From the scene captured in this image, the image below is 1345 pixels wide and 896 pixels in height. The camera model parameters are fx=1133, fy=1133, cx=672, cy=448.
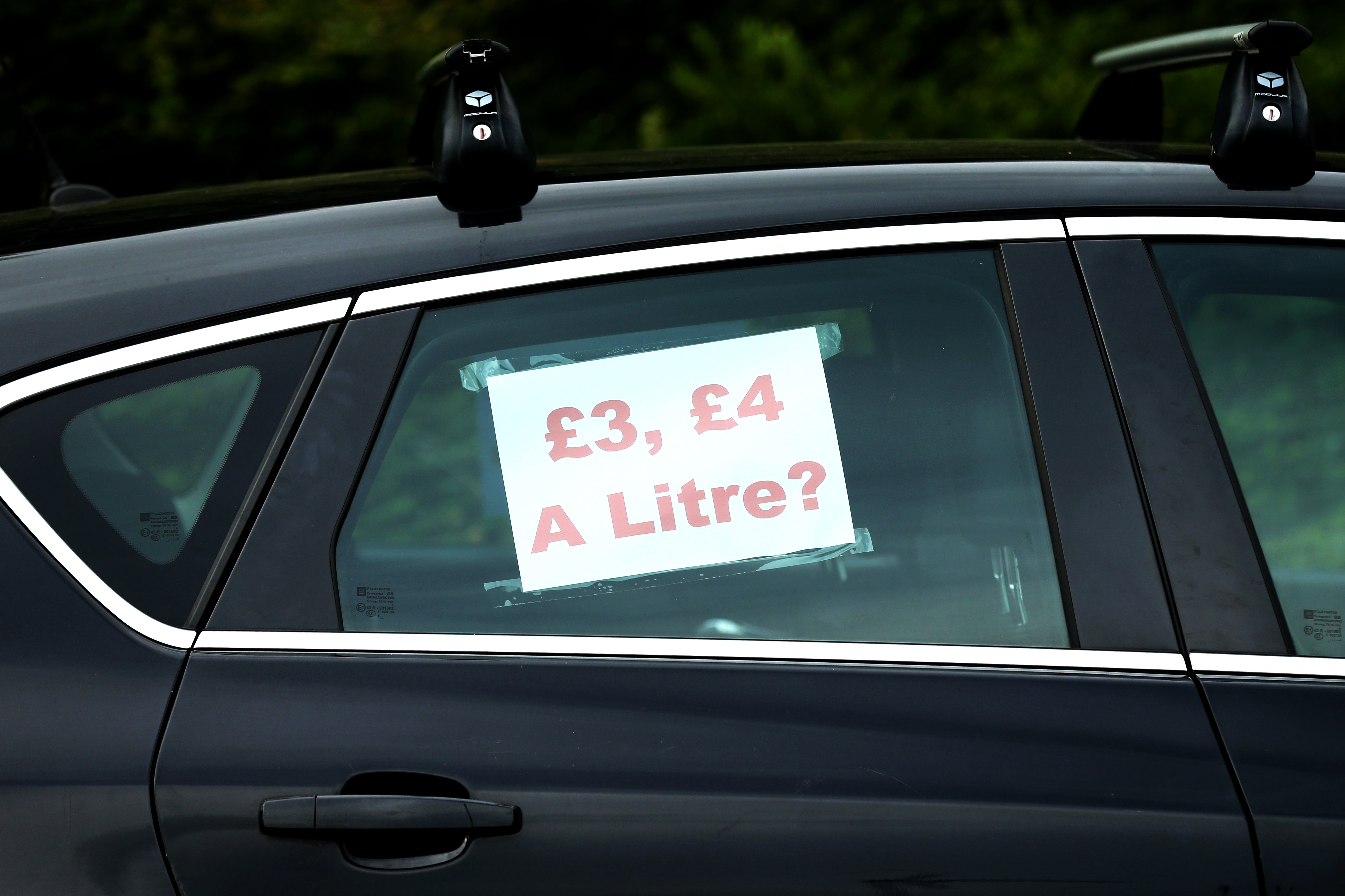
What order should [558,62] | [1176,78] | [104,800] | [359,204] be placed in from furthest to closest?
[558,62] < [1176,78] < [359,204] < [104,800]

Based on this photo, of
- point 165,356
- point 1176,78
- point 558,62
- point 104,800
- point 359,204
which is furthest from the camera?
point 558,62

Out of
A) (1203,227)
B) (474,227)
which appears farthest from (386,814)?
(1203,227)

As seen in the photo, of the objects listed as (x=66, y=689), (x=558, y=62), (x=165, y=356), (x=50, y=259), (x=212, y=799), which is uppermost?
(x=558, y=62)

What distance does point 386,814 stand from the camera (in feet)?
3.81

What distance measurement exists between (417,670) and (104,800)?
1.09 feet

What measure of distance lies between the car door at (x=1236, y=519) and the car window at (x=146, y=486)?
962 millimetres

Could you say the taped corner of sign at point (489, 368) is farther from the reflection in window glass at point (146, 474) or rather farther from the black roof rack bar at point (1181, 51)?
the black roof rack bar at point (1181, 51)

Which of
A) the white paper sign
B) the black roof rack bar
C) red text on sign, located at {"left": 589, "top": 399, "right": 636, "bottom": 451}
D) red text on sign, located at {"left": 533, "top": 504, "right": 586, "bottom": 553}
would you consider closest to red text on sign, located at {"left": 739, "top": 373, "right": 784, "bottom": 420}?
the white paper sign

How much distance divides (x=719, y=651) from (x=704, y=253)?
1.53ft

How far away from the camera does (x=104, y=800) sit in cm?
116

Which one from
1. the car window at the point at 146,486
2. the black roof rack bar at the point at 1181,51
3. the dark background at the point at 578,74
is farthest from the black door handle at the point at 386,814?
the dark background at the point at 578,74

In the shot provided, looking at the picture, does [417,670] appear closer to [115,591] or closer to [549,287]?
[115,591]

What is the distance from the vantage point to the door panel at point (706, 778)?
116 centimetres

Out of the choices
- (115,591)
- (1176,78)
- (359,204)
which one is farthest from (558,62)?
(115,591)
